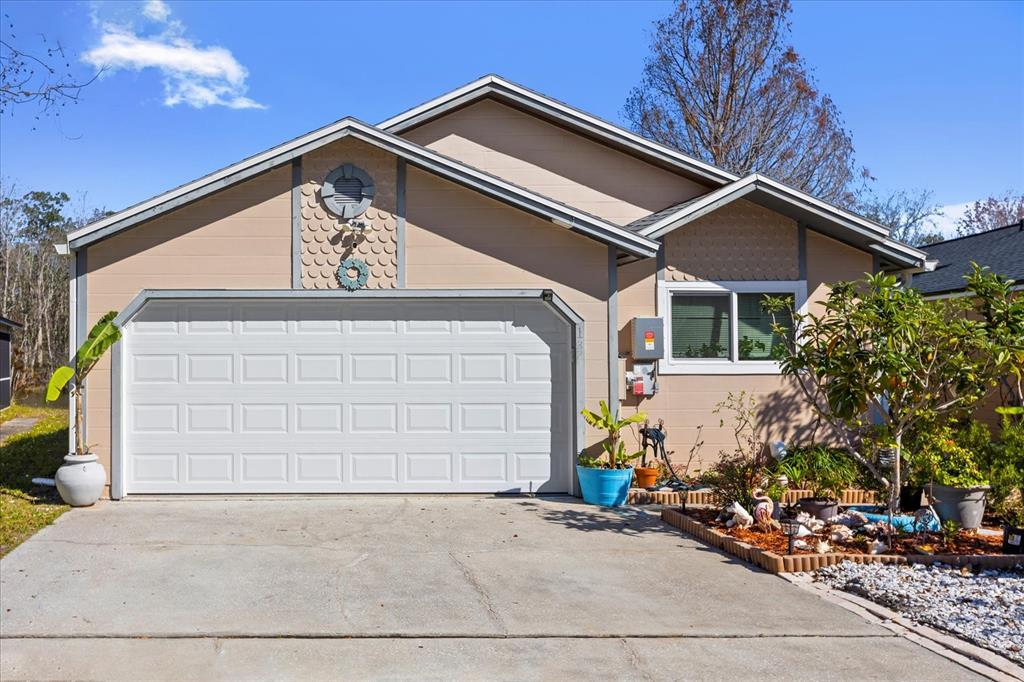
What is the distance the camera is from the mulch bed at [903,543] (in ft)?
25.9

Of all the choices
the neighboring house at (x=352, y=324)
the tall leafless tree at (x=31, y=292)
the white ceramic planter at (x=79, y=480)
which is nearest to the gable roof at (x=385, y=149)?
the neighboring house at (x=352, y=324)

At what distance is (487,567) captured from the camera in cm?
750

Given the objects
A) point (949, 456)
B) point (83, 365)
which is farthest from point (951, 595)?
point (83, 365)

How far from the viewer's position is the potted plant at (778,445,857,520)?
415 inches

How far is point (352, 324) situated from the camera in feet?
35.7

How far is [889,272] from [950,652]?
8.18 meters

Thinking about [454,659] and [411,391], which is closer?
[454,659]

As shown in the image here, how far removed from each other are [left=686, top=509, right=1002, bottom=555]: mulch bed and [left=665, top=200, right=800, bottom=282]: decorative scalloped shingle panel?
14.7 ft

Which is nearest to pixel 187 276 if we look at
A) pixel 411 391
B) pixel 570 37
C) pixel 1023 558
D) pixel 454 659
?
pixel 411 391

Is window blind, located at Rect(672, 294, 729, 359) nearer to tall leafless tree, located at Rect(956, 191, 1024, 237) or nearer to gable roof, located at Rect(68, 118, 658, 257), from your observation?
gable roof, located at Rect(68, 118, 658, 257)

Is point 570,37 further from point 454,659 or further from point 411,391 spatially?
point 454,659

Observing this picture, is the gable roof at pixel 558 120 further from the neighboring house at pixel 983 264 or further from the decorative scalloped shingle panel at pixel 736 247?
the neighboring house at pixel 983 264

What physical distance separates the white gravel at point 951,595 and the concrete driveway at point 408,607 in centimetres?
44

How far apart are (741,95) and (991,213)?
2649cm
